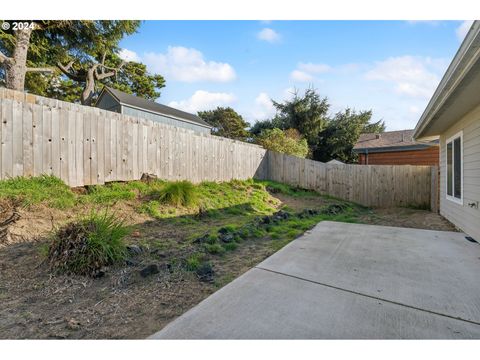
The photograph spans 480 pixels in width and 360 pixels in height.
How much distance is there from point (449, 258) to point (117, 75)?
852 inches

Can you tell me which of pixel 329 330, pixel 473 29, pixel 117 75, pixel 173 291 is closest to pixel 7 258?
pixel 173 291

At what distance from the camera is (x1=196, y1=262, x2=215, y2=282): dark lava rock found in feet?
7.61

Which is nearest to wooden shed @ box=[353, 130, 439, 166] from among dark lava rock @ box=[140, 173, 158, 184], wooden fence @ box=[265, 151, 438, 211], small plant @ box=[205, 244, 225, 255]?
wooden fence @ box=[265, 151, 438, 211]

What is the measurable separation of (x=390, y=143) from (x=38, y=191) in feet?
52.3

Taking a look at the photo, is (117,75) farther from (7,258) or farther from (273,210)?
(7,258)

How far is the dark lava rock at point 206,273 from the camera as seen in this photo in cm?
232

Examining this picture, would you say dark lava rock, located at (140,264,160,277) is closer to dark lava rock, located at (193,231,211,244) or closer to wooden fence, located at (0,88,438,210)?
dark lava rock, located at (193,231,211,244)

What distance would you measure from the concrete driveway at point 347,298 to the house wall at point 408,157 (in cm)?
1219

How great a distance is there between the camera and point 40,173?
406 centimetres

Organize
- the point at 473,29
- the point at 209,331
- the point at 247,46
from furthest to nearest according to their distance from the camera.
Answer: the point at 247,46 < the point at 473,29 < the point at 209,331

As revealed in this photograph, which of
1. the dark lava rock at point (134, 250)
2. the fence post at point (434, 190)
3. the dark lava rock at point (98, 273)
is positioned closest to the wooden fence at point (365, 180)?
the fence post at point (434, 190)

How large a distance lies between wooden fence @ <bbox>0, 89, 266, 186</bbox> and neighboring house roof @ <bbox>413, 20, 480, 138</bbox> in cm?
533

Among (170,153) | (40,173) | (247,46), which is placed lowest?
(40,173)

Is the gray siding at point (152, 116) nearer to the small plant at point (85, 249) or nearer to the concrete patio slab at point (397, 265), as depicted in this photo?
the concrete patio slab at point (397, 265)
